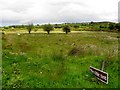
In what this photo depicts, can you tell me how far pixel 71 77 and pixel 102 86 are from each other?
79.8 inches

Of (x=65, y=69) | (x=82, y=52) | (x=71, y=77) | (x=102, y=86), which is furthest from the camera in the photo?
(x=82, y=52)

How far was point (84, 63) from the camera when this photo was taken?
1859 centimetres

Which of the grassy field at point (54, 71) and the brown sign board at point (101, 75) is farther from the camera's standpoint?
the grassy field at point (54, 71)

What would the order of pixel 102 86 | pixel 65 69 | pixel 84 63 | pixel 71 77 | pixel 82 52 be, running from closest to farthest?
pixel 102 86 < pixel 71 77 < pixel 65 69 < pixel 84 63 < pixel 82 52

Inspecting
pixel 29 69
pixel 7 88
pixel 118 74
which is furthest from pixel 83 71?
pixel 7 88

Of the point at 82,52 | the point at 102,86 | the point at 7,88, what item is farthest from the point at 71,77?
the point at 82,52

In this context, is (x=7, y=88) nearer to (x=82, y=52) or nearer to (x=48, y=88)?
(x=48, y=88)

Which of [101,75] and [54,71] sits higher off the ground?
[101,75]

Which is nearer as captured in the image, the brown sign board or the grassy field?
the brown sign board

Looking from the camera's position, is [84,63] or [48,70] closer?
[48,70]

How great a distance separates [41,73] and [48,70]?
64cm

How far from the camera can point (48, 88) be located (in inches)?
598

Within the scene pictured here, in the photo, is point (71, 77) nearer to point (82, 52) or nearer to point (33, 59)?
point (33, 59)

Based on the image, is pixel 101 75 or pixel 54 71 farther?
pixel 54 71
